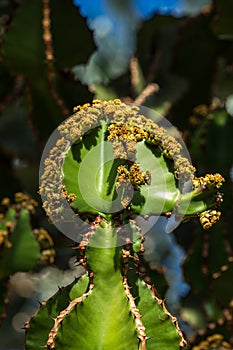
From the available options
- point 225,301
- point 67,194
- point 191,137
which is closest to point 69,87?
point 191,137

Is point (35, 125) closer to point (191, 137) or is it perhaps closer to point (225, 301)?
point (191, 137)

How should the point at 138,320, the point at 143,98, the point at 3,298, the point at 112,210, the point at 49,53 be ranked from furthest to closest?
1. the point at 143,98
2. the point at 49,53
3. the point at 3,298
4. the point at 112,210
5. the point at 138,320

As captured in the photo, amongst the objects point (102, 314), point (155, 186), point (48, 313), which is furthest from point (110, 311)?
point (155, 186)

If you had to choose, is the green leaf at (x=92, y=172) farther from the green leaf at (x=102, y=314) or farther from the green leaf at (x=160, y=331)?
the green leaf at (x=160, y=331)

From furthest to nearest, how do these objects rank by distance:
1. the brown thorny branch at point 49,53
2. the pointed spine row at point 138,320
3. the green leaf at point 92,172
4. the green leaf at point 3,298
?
the brown thorny branch at point 49,53
the green leaf at point 3,298
the green leaf at point 92,172
the pointed spine row at point 138,320

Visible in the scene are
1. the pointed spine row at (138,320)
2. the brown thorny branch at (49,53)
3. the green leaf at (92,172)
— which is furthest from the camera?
the brown thorny branch at (49,53)

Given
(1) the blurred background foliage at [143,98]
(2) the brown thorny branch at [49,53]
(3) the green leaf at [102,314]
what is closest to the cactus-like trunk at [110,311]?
(3) the green leaf at [102,314]

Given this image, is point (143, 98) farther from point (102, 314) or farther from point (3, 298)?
point (102, 314)
